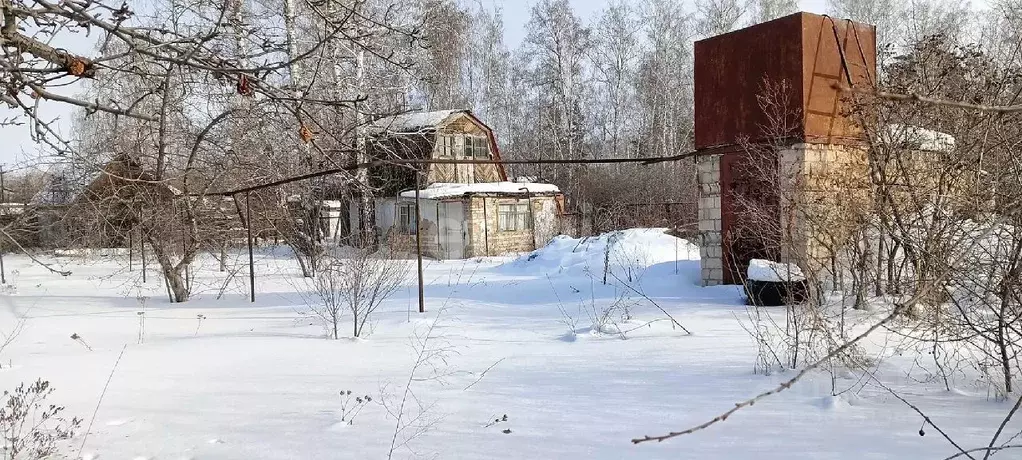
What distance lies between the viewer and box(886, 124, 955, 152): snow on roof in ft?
21.6

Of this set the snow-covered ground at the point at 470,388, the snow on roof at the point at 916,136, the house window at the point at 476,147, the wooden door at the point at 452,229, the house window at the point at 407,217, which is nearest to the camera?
the snow-covered ground at the point at 470,388

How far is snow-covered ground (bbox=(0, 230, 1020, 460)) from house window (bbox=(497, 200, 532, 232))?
11.6m

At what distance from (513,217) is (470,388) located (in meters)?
17.0

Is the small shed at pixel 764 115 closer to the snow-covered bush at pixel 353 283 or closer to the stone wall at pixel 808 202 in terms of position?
the stone wall at pixel 808 202

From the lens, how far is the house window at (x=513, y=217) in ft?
71.7

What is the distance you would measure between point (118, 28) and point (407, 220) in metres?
21.2

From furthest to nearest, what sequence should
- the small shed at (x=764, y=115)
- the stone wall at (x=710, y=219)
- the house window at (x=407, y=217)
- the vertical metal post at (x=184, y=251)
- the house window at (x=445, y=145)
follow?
1. the house window at (x=407, y=217)
2. the house window at (x=445, y=145)
3. the vertical metal post at (x=184, y=251)
4. the stone wall at (x=710, y=219)
5. the small shed at (x=764, y=115)

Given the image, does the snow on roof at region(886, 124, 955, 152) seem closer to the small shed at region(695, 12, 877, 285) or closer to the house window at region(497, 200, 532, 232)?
the small shed at region(695, 12, 877, 285)

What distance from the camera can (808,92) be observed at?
9.54 m

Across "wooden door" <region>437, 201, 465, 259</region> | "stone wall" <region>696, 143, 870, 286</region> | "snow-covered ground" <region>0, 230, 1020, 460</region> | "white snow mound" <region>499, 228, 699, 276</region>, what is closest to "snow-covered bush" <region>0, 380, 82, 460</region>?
"snow-covered ground" <region>0, 230, 1020, 460</region>

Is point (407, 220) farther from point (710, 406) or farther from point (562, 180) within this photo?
point (710, 406)

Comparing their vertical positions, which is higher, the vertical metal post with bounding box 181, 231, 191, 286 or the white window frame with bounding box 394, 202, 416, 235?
the white window frame with bounding box 394, 202, 416, 235

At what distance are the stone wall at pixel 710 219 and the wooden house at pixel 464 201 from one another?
420 inches

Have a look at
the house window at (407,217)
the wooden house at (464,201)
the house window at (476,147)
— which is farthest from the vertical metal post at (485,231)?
the house window at (407,217)
